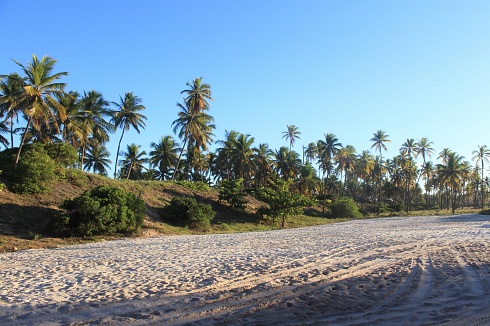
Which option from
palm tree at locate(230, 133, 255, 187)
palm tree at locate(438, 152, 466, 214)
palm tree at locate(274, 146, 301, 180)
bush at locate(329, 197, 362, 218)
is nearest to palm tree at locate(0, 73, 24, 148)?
palm tree at locate(230, 133, 255, 187)

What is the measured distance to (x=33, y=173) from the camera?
20.0 m

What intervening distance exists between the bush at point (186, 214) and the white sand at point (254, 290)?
558 inches

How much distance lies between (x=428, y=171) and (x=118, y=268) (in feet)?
217

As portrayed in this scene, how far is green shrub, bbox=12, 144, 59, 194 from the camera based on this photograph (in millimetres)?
19906

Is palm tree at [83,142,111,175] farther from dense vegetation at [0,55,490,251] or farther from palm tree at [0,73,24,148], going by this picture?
palm tree at [0,73,24,148]

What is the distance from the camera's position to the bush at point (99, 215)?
54.5 feet

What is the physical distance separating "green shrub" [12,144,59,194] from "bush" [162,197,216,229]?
25.4ft

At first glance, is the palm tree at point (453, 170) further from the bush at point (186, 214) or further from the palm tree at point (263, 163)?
the bush at point (186, 214)

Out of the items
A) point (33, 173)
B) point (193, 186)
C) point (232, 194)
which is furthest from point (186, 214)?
point (193, 186)

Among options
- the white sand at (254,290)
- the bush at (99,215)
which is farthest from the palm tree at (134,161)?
the white sand at (254,290)

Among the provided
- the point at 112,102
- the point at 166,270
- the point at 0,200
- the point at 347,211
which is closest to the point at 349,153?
the point at 347,211

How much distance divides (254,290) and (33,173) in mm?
18517

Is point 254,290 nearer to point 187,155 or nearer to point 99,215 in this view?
point 99,215

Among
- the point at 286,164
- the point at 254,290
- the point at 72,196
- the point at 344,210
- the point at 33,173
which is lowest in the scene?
the point at 344,210
